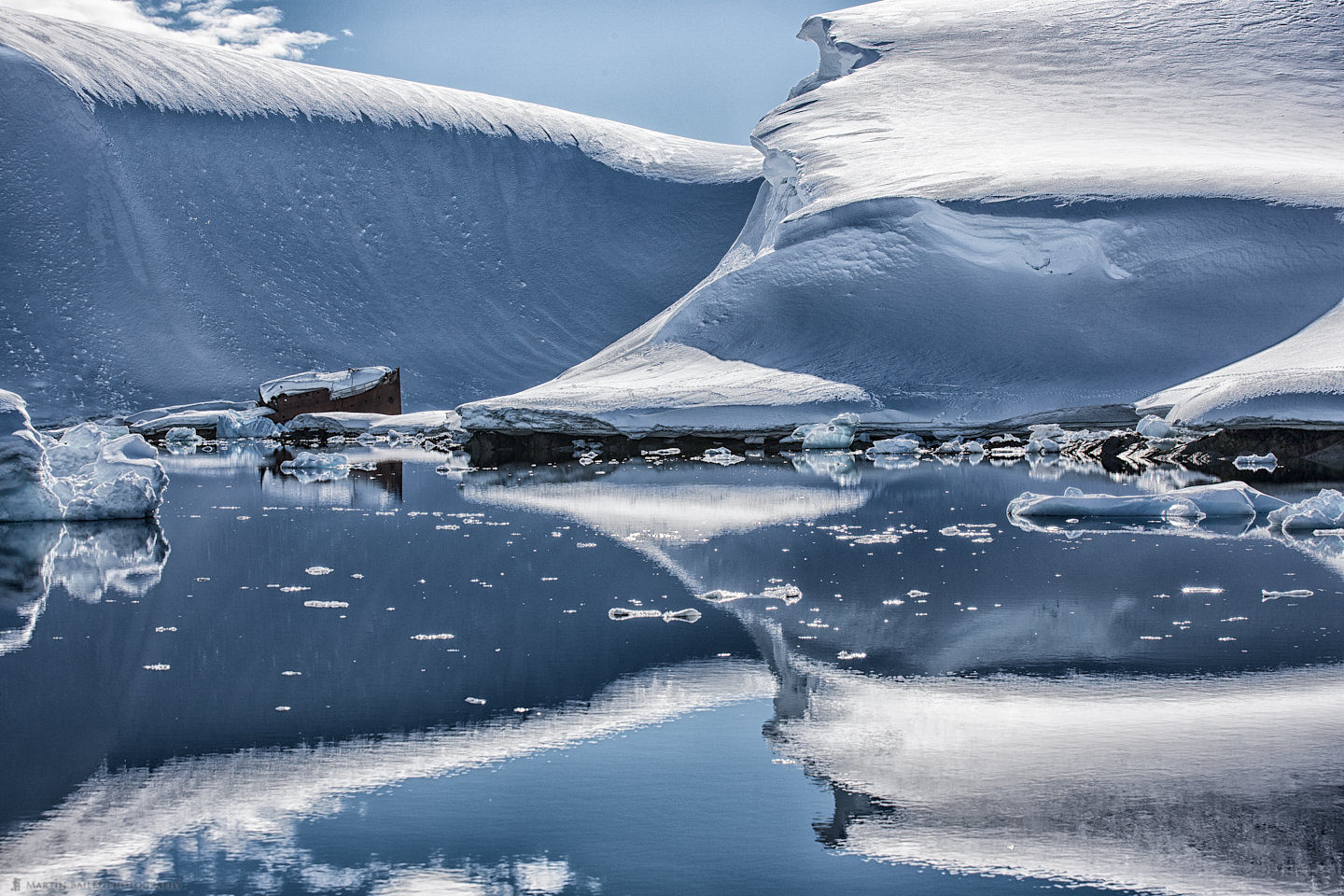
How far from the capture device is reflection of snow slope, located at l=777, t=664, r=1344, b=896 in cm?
260

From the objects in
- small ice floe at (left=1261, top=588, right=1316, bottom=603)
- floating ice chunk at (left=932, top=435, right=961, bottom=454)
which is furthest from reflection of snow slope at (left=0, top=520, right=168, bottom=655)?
floating ice chunk at (left=932, top=435, right=961, bottom=454)

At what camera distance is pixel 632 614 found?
5.10m

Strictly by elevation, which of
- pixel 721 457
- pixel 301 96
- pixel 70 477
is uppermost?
pixel 301 96

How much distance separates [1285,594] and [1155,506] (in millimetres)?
2573

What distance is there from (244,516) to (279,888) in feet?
21.6

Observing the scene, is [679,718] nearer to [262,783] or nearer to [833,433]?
[262,783]

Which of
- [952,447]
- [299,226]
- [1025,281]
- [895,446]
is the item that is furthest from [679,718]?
[299,226]

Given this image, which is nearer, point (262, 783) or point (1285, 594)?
point (262, 783)

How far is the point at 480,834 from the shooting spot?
276 centimetres

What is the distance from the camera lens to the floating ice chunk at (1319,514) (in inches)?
291

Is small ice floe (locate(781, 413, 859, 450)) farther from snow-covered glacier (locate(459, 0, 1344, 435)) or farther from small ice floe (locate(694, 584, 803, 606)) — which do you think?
small ice floe (locate(694, 584, 803, 606))

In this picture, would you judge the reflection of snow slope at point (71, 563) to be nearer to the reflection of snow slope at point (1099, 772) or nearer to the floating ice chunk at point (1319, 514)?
the reflection of snow slope at point (1099, 772)

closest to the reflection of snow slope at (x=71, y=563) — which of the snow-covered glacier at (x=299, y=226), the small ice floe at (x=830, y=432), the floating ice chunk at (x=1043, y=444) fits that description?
the small ice floe at (x=830, y=432)

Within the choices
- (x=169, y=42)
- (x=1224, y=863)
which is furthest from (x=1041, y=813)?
(x=169, y=42)
